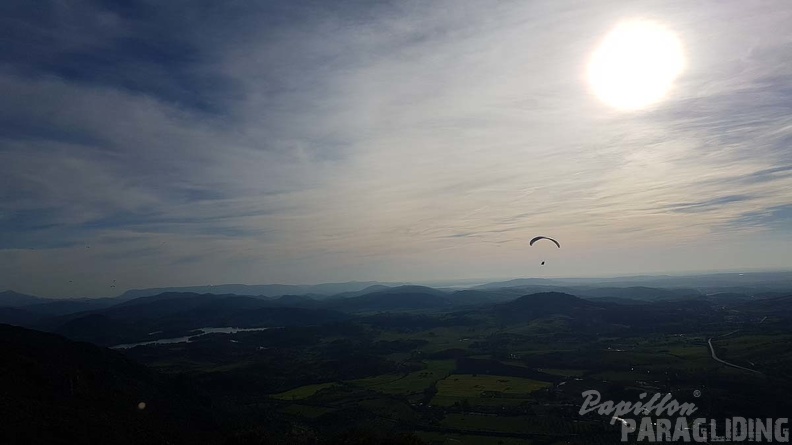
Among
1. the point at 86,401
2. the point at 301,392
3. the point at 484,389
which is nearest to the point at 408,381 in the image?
the point at 484,389

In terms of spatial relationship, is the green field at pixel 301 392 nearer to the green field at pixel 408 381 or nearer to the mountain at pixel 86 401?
the green field at pixel 408 381

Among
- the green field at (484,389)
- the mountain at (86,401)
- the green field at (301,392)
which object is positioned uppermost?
the mountain at (86,401)

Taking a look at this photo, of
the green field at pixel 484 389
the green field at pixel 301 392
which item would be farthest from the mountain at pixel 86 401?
the green field at pixel 484 389

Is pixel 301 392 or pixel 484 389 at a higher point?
pixel 484 389

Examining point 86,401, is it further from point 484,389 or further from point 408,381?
point 484,389

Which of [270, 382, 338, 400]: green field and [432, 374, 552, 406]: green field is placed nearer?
[432, 374, 552, 406]: green field

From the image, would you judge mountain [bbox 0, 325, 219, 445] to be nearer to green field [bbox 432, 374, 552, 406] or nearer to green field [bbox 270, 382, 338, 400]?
green field [bbox 270, 382, 338, 400]

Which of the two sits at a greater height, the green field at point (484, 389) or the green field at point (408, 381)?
the green field at point (484, 389)

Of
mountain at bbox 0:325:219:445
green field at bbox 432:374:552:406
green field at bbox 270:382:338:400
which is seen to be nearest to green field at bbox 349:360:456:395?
green field at bbox 432:374:552:406
